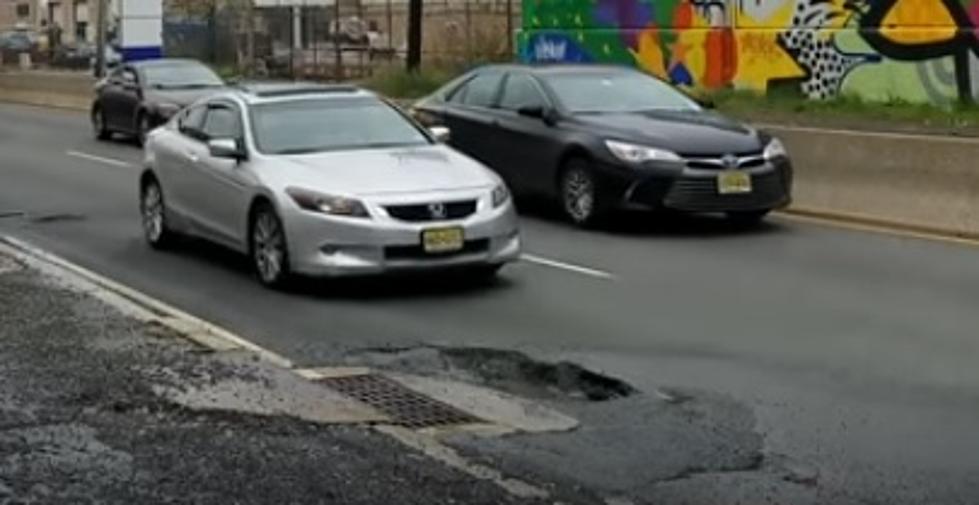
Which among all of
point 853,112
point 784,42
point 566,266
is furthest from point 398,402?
point 784,42

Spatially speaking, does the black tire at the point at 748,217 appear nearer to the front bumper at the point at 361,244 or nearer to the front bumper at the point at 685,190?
the front bumper at the point at 685,190

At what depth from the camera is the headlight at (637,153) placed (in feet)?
47.8

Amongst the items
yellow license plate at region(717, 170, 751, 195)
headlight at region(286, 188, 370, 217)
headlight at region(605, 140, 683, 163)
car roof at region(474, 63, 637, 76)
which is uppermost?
car roof at region(474, 63, 637, 76)

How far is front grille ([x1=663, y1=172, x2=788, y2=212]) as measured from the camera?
1446cm

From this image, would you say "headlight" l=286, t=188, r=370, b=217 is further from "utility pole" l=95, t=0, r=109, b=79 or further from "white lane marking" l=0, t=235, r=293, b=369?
"utility pole" l=95, t=0, r=109, b=79

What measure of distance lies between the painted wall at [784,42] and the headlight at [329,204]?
16.0 meters

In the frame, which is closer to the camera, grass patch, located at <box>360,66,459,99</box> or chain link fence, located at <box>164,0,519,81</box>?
grass patch, located at <box>360,66,459,99</box>

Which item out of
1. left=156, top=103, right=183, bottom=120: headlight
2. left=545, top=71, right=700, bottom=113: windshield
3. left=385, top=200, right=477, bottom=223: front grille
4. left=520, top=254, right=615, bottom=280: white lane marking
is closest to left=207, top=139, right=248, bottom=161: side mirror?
left=385, top=200, right=477, bottom=223: front grille

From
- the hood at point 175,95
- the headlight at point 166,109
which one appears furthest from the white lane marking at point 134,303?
the hood at point 175,95

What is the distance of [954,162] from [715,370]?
6.94 metres

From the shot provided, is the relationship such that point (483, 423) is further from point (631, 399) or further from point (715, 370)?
point (715, 370)

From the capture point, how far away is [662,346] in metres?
9.59

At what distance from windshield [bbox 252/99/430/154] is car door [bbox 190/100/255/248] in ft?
0.74

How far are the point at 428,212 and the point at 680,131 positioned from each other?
14.1 feet
